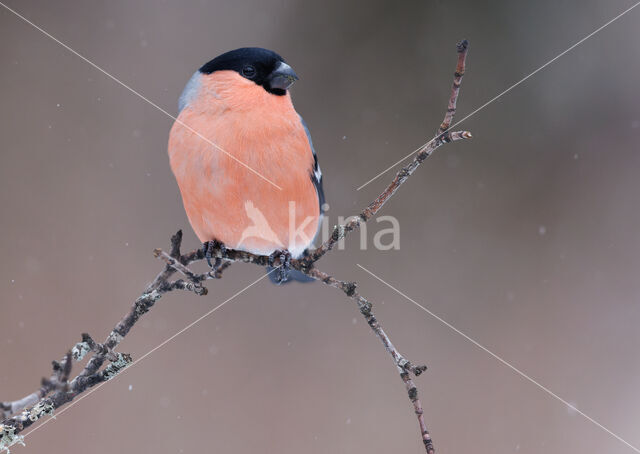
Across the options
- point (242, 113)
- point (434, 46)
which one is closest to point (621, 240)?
point (434, 46)

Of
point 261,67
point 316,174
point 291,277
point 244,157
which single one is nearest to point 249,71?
point 261,67

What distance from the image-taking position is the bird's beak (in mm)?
1026

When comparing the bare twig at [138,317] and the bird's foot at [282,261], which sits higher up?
the bird's foot at [282,261]

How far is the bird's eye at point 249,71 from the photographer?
107cm

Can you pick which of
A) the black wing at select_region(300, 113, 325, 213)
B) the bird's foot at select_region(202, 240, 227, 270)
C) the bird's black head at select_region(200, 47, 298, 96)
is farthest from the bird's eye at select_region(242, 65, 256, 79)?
the bird's foot at select_region(202, 240, 227, 270)

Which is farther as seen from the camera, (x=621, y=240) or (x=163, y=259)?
(x=621, y=240)

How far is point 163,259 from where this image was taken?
0.89 meters

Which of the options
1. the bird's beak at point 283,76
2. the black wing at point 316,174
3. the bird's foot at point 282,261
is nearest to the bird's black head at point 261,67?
the bird's beak at point 283,76

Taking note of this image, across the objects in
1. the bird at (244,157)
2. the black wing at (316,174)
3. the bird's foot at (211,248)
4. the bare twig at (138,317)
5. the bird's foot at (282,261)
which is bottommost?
the bare twig at (138,317)

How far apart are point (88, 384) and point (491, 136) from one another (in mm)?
1917

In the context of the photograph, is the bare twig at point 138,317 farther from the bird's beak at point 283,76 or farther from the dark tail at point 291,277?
the bird's beak at point 283,76

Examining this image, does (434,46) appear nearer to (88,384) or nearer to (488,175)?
(488,175)

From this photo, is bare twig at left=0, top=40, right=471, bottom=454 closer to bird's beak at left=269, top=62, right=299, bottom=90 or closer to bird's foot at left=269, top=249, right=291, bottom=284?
bird's foot at left=269, top=249, right=291, bottom=284

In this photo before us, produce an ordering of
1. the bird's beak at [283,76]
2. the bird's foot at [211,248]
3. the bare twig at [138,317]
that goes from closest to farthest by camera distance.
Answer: the bare twig at [138,317], the bird's beak at [283,76], the bird's foot at [211,248]
